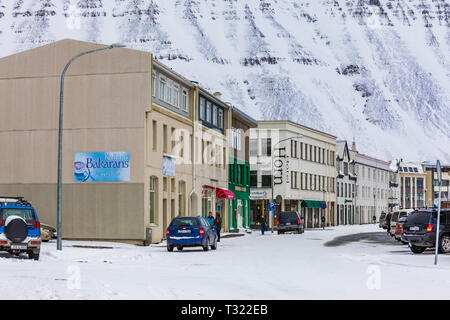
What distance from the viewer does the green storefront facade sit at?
63.3 m

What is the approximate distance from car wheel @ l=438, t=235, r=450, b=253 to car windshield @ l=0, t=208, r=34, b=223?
14.7 metres

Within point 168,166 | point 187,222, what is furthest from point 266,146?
point 187,222

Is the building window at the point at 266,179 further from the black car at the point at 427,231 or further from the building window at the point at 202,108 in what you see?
the black car at the point at 427,231

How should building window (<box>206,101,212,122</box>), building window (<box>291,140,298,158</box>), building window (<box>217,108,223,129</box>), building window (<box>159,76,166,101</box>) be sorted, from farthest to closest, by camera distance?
building window (<box>291,140,298,158</box>) → building window (<box>217,108,223,129</box>) → building window (<box>206,101,212,122</box>) → building window (<box>159,76,166,101</box>)

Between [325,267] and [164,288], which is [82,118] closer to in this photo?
[325,267]

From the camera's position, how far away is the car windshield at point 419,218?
98.4 feet

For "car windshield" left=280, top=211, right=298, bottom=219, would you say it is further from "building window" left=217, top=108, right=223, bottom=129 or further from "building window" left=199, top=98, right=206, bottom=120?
"building window" left=199, top=98, right=206, bottom=120

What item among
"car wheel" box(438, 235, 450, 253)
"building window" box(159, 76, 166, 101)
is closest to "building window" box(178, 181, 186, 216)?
"building window" box(159, 76, 166, 101)

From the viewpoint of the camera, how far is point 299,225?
6184cm

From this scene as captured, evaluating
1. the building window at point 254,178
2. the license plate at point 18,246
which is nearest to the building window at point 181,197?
the license plate at point 18,246

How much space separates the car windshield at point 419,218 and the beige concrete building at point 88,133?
46.3 feet

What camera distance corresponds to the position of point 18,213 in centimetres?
2381

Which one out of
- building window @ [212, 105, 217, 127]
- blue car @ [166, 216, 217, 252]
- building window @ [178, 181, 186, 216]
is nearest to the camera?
blue car @ [166, 216, 217, 252]

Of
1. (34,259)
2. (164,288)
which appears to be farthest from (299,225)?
(164,288)
